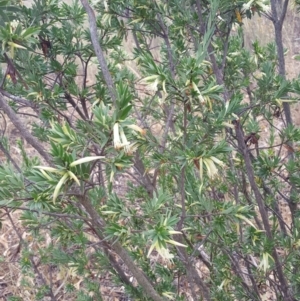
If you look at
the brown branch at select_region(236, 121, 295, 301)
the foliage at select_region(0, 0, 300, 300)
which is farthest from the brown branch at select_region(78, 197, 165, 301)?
the brown branch at select_region(236, 121, 295, 301)

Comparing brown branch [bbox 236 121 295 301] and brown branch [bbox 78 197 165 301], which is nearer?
brown branch [bbox 78 197 165 301]

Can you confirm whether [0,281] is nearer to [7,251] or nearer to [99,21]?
[7,251]

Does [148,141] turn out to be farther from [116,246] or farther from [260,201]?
[260,201]

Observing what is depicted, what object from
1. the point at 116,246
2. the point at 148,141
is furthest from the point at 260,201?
the point at 116,246

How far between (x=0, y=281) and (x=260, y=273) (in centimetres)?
237

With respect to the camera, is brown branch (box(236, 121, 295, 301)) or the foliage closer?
the foliage

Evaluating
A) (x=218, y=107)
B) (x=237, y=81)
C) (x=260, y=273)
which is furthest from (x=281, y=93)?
(x=260, y=273)

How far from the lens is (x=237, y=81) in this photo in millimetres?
2186

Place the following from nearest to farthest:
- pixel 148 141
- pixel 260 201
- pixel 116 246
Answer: pixel 116 246 → pixel 148 141 → pixel 260 201

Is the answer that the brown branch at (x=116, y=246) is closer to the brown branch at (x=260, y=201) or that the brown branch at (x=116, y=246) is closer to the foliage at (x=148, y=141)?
the foliage at (x=148, y=141)

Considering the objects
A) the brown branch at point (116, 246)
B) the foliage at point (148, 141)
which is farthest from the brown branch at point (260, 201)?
the brown branch at point (116, 246)

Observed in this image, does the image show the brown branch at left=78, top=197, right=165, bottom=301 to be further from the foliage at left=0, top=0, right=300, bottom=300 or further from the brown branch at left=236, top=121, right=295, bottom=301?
the brown branch at left=236, top=121, right=295, bottom=301

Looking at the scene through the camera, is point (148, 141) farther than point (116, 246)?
Yes

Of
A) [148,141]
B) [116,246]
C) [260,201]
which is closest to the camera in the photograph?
[116,246]
